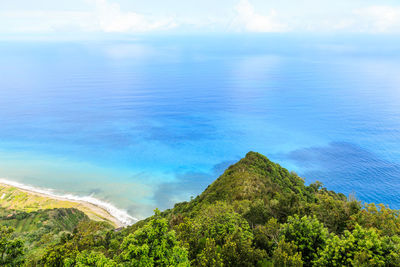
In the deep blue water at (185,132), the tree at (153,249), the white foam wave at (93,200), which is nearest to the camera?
the tree at (153,249)

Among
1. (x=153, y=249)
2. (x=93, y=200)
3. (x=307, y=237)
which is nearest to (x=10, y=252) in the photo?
(x=153, y=249)

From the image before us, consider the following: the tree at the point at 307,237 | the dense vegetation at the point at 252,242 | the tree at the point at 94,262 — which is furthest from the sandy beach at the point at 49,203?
the tree at the point at 307,237

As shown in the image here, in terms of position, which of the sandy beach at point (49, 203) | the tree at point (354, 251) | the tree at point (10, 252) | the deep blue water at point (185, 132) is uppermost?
the deep blue water at point (185, 132)

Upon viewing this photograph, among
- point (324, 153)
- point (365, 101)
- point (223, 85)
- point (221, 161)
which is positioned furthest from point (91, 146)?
point (365, 101)

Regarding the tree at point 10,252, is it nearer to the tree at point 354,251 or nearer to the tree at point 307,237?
the tree at point 307,237

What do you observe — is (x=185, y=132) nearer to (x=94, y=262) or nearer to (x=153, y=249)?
(x=94, y=262)

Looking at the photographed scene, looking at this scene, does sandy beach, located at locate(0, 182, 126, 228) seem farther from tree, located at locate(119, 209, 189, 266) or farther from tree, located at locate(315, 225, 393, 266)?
tree, located at locate(315, 225, 393, 266)
